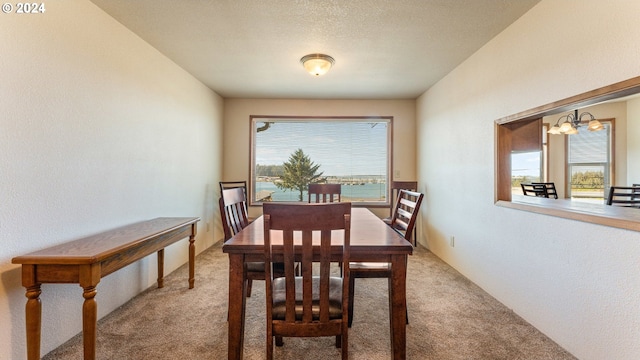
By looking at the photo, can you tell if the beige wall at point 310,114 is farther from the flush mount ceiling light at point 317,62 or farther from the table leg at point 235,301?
the table leg at point 235,301

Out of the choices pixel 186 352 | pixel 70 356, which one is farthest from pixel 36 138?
pixel 186 352

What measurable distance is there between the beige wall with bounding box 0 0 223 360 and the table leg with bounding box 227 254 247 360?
117 cm

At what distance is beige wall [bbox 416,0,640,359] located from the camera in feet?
4.70

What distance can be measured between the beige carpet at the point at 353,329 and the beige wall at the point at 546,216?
231 mm

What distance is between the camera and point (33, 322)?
4.54ft

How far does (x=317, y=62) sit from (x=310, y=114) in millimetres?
1730

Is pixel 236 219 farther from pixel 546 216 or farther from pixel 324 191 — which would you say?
pixel 546 216

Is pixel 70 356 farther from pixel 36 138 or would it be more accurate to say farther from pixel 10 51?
pixel 10 51

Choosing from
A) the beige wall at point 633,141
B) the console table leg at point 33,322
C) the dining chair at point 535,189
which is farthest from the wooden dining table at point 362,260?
the beige wall at point 633,141

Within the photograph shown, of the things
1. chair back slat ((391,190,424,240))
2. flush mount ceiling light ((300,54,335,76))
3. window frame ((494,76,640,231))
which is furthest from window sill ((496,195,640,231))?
flush mount ceiling light ((300,54,335,76))

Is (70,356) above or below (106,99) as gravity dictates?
below

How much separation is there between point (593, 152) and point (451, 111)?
131 inches

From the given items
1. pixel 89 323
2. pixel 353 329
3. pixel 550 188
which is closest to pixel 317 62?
pixel 353 329

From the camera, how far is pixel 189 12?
6.91ft
